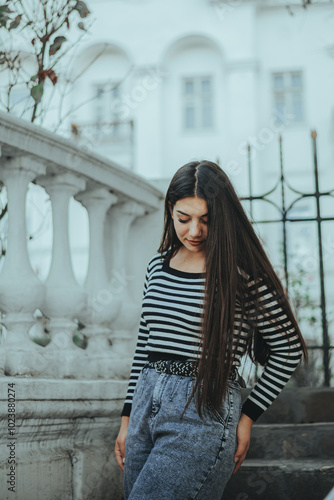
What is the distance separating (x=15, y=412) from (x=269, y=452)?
117cm

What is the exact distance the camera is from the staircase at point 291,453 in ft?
7.82

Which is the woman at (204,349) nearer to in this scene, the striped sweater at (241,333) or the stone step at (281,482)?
the striped sweater at (241,333)

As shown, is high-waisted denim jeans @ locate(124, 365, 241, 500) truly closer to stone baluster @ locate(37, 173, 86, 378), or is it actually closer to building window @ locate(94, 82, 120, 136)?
stone baluster @ locate(37, 173, 86, 378)

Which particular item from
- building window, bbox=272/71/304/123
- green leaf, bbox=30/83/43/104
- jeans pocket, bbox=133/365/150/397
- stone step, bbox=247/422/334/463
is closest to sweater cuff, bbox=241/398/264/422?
jeans pocket, bbox=133/365/150/397

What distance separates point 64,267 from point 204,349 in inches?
36.9

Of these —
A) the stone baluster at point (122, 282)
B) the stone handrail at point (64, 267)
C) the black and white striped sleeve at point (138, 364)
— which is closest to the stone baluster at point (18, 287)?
the stone handrail at point (64, 267)

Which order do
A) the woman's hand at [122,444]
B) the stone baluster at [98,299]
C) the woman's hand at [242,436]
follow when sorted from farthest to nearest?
1. the stone baluster at [98,299]
2. the woman's hand at [122,444]
3. the woman's hand at [242,436]

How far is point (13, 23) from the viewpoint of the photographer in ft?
8.94

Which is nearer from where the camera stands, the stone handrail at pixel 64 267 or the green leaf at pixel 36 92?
the stone handrail at pixel 64 267

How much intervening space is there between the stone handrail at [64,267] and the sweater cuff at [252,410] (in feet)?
2.63

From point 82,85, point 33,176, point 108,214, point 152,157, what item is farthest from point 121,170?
point 82,85

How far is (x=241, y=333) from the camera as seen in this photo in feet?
6.10

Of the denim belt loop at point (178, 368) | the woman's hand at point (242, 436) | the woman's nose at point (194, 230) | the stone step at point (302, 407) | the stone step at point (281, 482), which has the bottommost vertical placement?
the stone step at point (281, 482)

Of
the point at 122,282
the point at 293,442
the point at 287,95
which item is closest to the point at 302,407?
the point at 293,442
